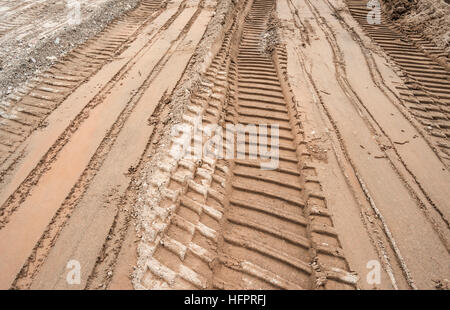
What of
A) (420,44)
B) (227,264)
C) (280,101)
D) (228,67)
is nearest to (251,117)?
(280,101)

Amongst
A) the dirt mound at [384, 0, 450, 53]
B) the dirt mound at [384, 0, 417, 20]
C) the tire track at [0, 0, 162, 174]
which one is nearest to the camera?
the tire track at [0, 0, 162, 174]

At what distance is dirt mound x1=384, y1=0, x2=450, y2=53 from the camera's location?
6523 mm

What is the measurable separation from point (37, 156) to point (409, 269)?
4928 millimetres

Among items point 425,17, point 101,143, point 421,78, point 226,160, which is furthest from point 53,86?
point 425,17

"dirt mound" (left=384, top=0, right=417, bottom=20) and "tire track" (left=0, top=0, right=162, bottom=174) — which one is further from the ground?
"dirt mound" (left=384, top=0, right=417, bottom=20)

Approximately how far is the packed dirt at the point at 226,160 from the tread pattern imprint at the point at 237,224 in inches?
0.6

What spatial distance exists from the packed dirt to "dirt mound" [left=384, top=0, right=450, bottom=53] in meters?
0.08

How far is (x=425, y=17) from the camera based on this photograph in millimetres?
7121

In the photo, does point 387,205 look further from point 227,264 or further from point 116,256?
point 116,256

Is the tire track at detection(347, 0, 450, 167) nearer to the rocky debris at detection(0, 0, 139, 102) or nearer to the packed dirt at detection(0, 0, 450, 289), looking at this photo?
the packed dirt at detection(0, 0, 450, 289)

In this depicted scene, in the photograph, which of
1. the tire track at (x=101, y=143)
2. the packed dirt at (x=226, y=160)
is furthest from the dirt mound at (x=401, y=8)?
the tire track at (x=101, y=143)

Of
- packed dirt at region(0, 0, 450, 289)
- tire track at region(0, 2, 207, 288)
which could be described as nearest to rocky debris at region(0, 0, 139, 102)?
packed dirt at region(0, 0, 450, 289)

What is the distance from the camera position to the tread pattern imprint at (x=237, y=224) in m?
2.71
